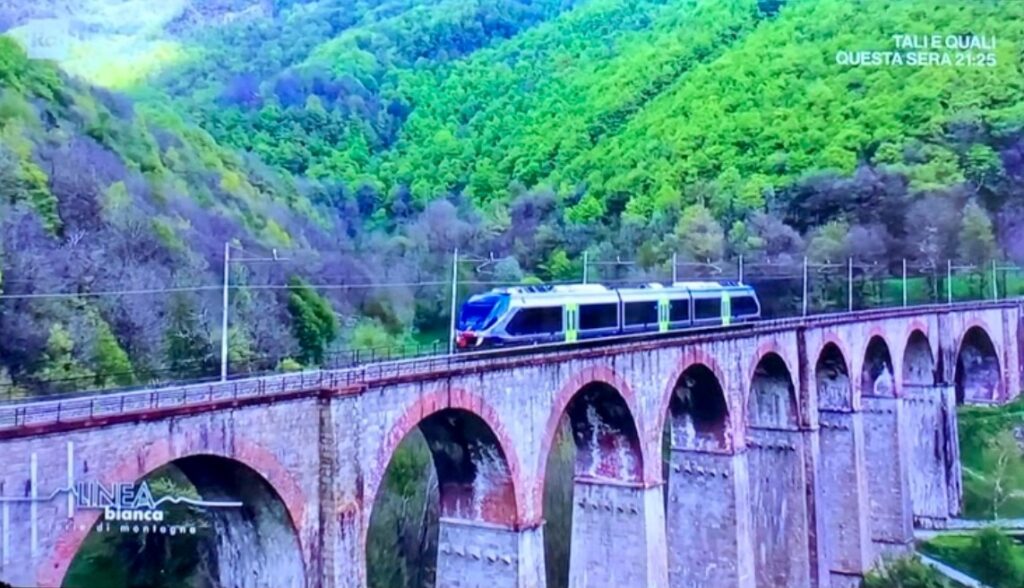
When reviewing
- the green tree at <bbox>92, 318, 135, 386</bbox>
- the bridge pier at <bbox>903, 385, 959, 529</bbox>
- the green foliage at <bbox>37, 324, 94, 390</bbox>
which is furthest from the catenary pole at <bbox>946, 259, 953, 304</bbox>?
the green foliage at <bbox>37, 324, 94, 390</bbox>

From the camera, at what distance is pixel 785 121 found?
41.9m

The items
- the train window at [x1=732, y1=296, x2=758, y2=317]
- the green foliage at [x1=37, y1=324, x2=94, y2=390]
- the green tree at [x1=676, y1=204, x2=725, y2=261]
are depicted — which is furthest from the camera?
the green tree at [x1=676, y1=204, x2=725, y2=261]

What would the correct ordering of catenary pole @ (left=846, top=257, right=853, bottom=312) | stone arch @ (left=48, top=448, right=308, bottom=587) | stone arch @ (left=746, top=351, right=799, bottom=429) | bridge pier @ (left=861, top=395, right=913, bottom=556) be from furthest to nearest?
catenary pole @ (left=846, top=257, right=853, bottom=312) → bridge pier @ (left=861, top=395, right=913, bottom=556) → stone arch @ (left=746, top=351, right=799, bottom=429) → stone arch @ (left=48, top=448, right=308, bottom=587)

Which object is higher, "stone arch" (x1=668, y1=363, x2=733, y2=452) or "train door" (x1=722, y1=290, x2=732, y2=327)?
"train door" (x1=722, y1=290, x2=732, y2=327)

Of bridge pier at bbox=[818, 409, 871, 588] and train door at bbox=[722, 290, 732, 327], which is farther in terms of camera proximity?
bridge pier at bbox=[818, 409, 871, 588]

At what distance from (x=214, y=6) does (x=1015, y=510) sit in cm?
3695

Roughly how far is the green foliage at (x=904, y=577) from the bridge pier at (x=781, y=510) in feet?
9.51

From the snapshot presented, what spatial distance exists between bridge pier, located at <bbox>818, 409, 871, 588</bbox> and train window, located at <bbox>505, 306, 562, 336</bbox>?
1199cm

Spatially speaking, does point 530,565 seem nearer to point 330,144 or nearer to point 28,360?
point 28,360

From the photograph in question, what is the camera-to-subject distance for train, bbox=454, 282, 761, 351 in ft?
70.2

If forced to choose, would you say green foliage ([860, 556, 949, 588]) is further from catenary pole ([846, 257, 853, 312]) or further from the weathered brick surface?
the weathered brick surface

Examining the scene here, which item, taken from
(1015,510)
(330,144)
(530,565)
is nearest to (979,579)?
(1015,510)

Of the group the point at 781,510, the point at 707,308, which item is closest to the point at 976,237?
the point at 707,308

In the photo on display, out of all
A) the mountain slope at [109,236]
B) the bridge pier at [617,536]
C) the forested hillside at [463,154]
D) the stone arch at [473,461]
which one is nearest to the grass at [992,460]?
the forested hillside at [463,154]
